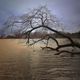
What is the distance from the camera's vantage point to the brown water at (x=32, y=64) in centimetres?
203

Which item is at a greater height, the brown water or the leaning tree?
the leaning tree

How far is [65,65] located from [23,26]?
1.84 feet

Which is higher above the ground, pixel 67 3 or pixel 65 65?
pixel 67 3

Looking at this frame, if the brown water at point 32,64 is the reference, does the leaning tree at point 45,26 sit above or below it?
above

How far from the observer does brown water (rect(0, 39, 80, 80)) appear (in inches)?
79.9

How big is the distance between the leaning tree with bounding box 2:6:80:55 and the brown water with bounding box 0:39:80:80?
0.22 ft

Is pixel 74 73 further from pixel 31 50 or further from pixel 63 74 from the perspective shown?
pixel 31 50

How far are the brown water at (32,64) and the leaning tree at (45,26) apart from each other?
2.7 inches

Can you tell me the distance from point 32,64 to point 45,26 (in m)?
0.39

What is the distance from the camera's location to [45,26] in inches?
83.6

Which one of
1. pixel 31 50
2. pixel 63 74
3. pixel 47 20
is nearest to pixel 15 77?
pixel 31 50

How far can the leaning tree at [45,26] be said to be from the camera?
6.88 ft

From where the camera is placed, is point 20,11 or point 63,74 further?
point 20,11

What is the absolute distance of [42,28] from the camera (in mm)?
2121
